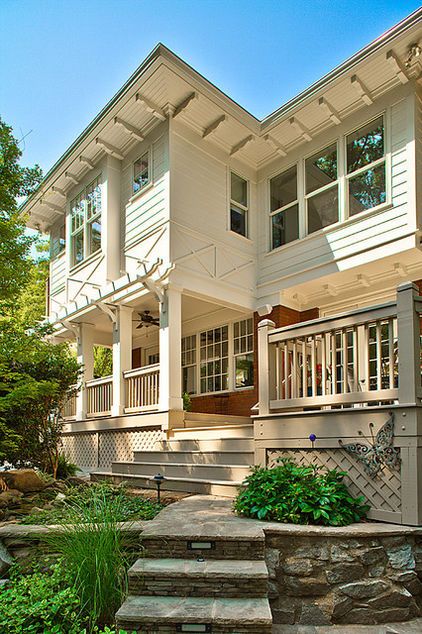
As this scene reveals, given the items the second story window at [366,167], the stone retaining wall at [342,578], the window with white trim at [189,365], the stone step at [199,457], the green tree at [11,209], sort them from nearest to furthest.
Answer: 1. the stone retaining wall at [342,578]
2. the stone step at [199,457]
3. the green tree at [11,209]
4. the second story window at [366,167]
5. the window with white trim at [189,365]

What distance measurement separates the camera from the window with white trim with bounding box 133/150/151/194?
8945 mm

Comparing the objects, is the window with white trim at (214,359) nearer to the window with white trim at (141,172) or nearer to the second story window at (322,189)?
the second story window at (322,189)

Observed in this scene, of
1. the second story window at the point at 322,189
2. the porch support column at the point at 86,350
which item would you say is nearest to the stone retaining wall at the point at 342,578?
the second story window at the point at 322,189

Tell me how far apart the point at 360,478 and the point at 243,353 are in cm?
594

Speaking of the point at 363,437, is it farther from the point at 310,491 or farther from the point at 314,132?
the point at 314,132

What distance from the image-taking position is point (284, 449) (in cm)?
464

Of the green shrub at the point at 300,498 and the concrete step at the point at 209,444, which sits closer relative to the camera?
the green shrub at the point at 300,498

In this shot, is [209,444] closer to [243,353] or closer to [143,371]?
[143,371]

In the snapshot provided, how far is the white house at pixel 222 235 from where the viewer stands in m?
6.96

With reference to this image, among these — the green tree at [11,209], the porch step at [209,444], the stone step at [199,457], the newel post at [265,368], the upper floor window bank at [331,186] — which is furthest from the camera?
the upper floor window bank at [331,186]

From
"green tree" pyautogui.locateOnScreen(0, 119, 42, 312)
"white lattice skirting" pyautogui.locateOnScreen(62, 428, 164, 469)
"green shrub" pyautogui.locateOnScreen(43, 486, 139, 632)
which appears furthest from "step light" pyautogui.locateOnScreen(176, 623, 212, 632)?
"white lattice skirting" pyautogui.locateOnScreen(62, 428, 164, 469)

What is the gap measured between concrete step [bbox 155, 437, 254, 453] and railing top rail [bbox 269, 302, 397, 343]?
57.9 inches

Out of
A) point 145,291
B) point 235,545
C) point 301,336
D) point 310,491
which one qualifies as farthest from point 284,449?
point 145,291

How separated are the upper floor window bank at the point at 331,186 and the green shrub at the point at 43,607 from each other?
6.71 m
